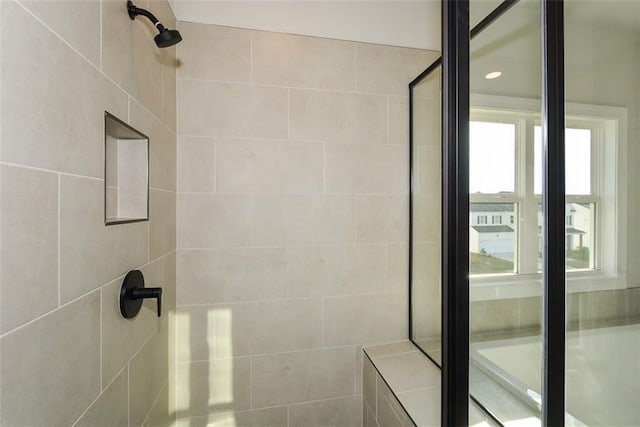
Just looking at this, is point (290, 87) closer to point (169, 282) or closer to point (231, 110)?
point (231, 110)

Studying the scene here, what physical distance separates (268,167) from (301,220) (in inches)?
11.9

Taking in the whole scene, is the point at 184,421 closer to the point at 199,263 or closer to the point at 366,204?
the point at 199,263

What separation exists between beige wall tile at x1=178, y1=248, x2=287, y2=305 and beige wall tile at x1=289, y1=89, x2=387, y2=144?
2.04 ft

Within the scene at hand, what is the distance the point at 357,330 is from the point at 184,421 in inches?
35.4

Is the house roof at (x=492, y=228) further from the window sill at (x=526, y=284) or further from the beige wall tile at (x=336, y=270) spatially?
the beige wall tile at (x=336, y=270)

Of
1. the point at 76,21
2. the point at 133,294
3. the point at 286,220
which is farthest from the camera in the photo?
the point at 286,220

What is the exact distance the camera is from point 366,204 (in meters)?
1.48

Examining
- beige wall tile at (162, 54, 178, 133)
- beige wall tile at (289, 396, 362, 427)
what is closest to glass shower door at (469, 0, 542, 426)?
beige wall tile at (289, 396, 362, 427)

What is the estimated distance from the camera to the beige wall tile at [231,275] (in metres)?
1.31

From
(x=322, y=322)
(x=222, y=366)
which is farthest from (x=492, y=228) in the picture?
(x=222, y=366)

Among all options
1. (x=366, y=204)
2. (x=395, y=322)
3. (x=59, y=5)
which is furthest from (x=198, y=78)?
(x=395, y=322)

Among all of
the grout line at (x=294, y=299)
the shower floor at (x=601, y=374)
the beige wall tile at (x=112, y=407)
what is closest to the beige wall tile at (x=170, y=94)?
the grout line at (x=294, y=299)

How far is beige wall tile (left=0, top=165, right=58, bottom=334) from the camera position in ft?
1.44

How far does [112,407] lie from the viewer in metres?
0.76
